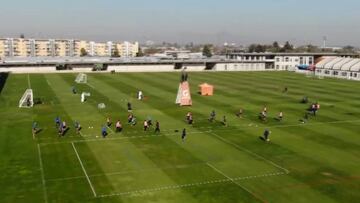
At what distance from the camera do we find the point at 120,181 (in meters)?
30.1

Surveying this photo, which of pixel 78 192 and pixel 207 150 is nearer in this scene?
pixel 78 192

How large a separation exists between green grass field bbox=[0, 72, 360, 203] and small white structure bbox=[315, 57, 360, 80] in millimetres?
52059

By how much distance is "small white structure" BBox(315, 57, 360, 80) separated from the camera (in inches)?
4465

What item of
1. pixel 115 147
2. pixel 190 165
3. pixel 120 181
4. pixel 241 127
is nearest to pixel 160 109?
pixel 241 127

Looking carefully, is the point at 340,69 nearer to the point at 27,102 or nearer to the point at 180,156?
the point at 27,102

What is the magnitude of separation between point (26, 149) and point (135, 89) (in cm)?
4460

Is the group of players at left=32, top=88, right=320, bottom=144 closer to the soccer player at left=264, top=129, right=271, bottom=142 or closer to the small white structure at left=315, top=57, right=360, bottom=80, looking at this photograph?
the soccer player at left=264, top=129, right=271, bottom=142

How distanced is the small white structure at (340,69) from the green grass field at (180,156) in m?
52.1

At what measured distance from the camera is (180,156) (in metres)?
36.2

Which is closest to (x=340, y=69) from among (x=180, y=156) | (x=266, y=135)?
(x=266, y=135)

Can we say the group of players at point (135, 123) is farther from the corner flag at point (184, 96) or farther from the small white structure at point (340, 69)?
the small white structure at point (340, 69)

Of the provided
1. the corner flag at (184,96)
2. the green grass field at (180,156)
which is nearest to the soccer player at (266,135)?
the green grass field at (180,156)

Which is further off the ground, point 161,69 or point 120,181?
point 161,69

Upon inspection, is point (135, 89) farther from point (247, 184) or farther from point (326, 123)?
point (247, 184)
